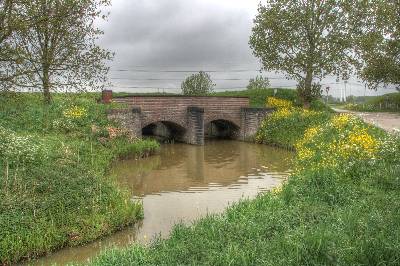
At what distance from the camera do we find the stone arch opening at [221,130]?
3431 centimetres

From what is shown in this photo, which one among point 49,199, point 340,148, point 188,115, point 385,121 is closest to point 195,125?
point 188,115

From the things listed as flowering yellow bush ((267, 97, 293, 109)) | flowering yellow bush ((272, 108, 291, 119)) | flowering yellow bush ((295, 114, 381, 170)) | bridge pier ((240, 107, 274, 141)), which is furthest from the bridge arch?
flowering yellow bush ((295, 114, 381, 170))

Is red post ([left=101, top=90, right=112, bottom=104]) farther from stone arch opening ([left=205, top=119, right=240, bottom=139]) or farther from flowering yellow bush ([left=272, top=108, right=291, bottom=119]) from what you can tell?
flowering yellow bush ([left=272, top=108, right=291, bottom=119])

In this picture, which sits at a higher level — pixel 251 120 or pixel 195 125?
pixel 251 120

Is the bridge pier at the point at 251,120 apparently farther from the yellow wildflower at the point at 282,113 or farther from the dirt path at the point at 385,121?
the dirt path at the point at 385,121

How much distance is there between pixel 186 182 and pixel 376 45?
84.1 feet

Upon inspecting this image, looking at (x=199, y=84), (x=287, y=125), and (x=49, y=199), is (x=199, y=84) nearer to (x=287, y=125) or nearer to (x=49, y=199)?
(x=287, y=125)

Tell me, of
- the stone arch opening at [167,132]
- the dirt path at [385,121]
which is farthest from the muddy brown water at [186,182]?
the dirt path at [385,121]

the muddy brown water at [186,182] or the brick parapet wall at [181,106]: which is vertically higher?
the brick parapet wall at [181,106]

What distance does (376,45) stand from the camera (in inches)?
1366

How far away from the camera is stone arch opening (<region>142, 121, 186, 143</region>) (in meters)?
31.4

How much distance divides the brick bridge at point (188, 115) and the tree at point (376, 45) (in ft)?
33.8

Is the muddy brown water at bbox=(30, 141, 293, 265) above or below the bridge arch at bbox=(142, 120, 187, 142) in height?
below

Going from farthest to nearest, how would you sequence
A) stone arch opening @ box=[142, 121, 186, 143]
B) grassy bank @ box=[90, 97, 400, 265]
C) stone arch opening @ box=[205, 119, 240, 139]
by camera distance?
stone arch opening @ box=[205, 119, 240, 139] → stone arch opening @ box=[142, 121, 186, 143] → grassy bank @ box=[90, 97, 400, 265]
